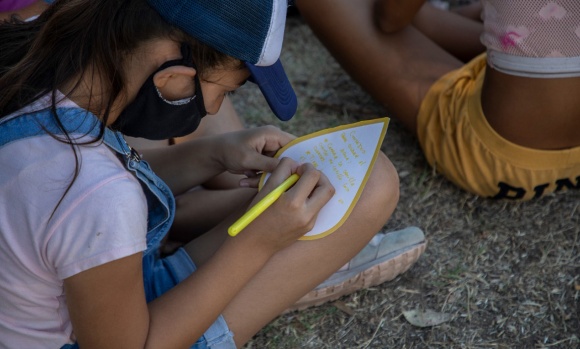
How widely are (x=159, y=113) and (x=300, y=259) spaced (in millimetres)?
413

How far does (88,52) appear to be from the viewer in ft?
3.89

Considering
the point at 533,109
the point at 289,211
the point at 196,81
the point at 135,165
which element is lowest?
the point at 533,109

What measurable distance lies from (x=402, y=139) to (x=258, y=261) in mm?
1039

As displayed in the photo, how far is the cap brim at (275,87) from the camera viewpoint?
4.22ft

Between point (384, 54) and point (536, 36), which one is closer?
point (536, 36)

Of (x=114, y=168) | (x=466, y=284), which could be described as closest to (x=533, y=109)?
(x=466, y=284)

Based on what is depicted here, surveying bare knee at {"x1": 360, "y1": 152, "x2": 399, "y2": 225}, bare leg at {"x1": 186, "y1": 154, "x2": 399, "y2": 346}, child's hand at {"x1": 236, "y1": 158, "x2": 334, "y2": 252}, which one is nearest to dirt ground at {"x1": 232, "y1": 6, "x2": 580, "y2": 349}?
bare leg at {"x1": 186, "y1": 154, "x2": 399, "y2": 346}

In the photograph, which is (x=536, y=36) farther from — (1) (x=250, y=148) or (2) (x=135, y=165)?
(2) (x=135, y=165)

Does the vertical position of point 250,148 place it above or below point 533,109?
above

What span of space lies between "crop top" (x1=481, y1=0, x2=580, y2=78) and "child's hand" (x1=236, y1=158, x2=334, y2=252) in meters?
0.61

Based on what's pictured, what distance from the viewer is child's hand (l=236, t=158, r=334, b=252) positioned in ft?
4.30

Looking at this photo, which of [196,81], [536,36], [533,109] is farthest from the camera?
[533,109]

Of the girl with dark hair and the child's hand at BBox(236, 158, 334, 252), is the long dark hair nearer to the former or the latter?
the girl with dark hair

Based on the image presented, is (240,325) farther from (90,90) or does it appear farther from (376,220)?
(90,90)
